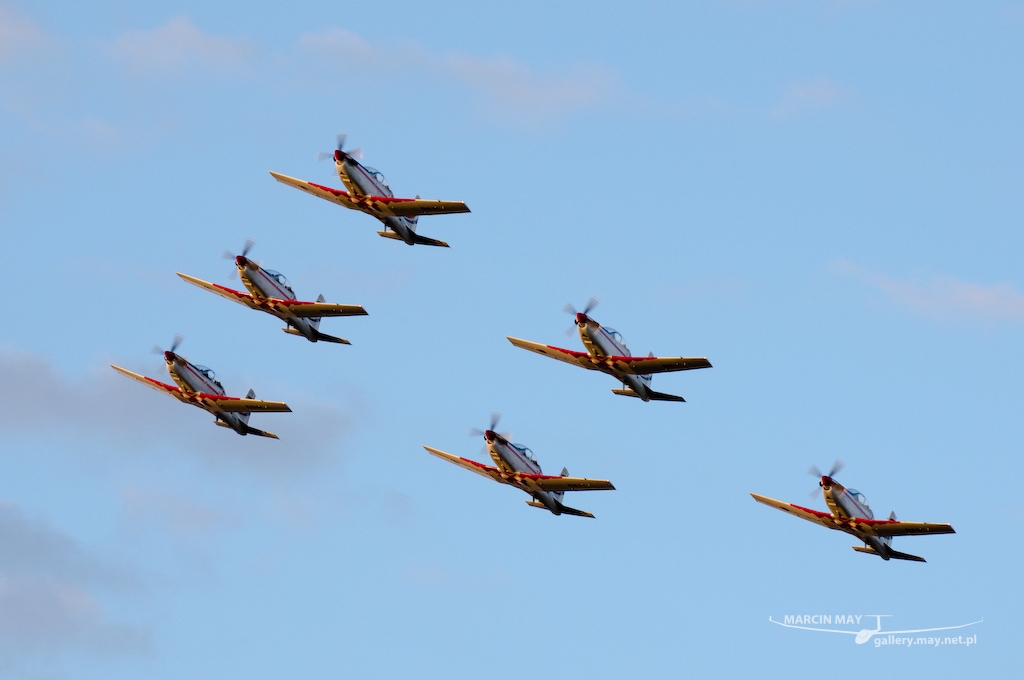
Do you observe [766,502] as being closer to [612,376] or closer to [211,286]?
[612,376]

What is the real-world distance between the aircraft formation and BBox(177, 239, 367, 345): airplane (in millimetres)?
53

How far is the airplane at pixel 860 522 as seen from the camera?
10225 cm

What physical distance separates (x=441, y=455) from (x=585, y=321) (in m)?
15.0

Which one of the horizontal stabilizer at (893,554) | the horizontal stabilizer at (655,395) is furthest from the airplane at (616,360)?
the horizontal stabilizer at (893,554)

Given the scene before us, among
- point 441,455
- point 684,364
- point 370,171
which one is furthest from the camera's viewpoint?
point 441,455

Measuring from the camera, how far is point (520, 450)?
340ft

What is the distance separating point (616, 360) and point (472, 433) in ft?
29.6

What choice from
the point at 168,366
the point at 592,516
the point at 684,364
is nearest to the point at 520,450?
the point at 592,516

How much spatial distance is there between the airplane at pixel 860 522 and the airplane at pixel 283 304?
27.0 meters

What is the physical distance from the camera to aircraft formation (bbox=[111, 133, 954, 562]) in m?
100

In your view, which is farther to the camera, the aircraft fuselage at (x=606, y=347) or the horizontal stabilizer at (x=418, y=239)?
the horizontal stabilizer at (x=418, y=239)

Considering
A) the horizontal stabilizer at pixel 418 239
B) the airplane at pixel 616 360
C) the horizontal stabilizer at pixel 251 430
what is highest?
the horizontal stabilizer at pixel 418 239

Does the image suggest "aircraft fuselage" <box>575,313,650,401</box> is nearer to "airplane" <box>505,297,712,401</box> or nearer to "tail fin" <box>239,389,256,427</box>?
"airplane" <box>505,297,712,401</box>

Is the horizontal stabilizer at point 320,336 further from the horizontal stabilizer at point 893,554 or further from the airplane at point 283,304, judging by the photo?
the horizontal stabilizer at point 893,554
